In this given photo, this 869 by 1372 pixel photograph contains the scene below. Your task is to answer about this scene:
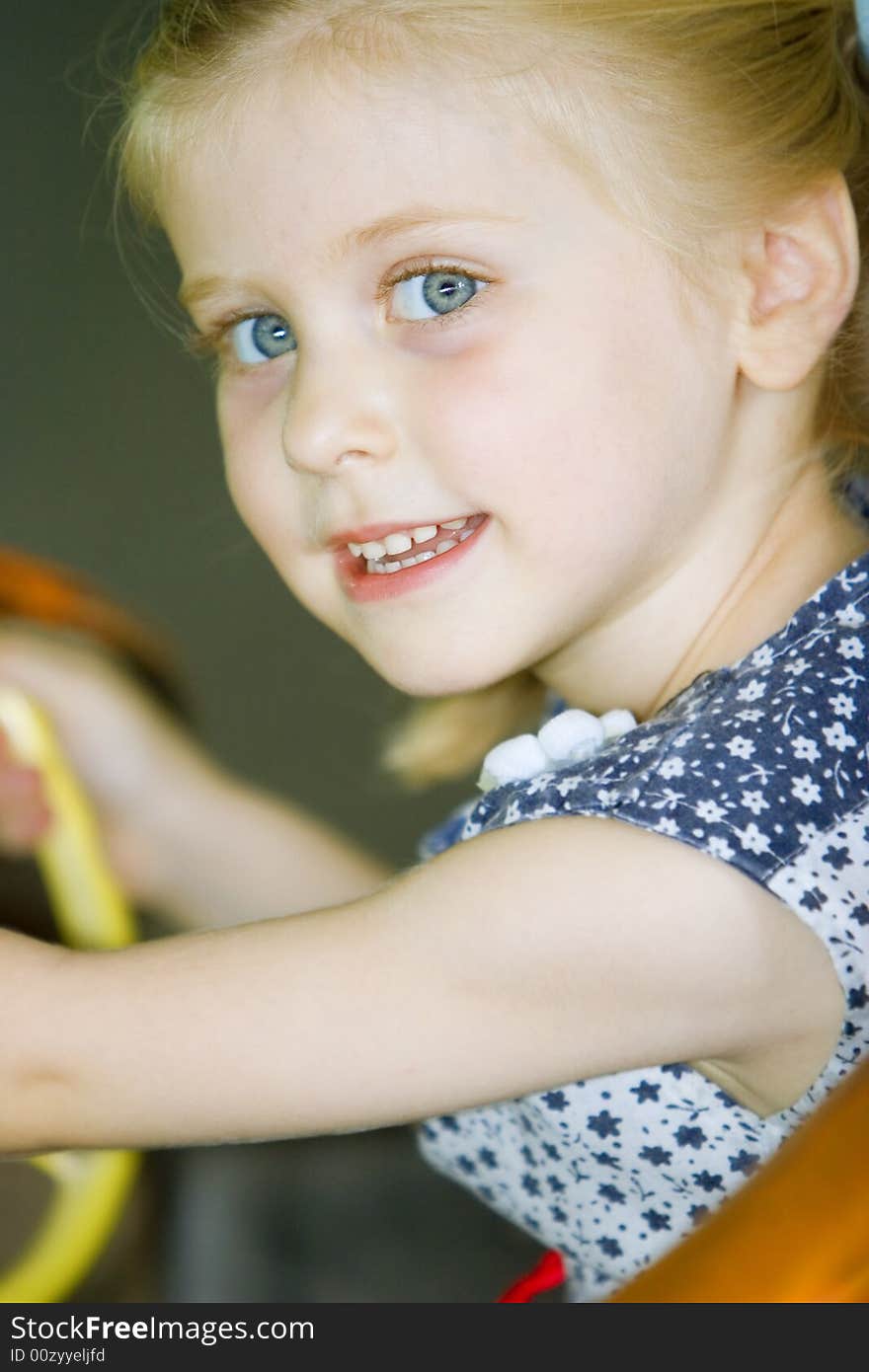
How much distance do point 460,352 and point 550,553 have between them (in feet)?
0.24

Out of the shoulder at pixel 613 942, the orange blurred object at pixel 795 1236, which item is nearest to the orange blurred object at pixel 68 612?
the shoulder at pixel 613 942

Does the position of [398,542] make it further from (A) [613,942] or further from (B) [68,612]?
(B) [68,612]

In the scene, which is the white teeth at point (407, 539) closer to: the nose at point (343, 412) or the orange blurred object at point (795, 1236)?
the nose at point (343, 412)

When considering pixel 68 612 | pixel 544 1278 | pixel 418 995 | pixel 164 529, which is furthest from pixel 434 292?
pixel 164 529

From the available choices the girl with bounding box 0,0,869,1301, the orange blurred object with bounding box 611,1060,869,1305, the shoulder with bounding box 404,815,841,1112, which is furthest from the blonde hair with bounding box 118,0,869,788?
the orange blurred object with bounding box 611,1060,869,1305

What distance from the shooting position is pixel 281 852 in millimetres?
828

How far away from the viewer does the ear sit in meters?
0.55

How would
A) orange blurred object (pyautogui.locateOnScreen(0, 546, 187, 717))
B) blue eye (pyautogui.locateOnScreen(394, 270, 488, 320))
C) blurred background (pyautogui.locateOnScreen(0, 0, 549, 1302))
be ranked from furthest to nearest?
blurred background (pyautogui.locateOnScreen(0, 0, 549, 1302)), orange blurred object (pyautogui.locateOnScreen(0, 546, 187, 717)), blue eye (pyautogui.locateOnScreen(394, 270, 488, 320))

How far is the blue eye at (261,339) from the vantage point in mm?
583

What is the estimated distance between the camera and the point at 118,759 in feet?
2.83

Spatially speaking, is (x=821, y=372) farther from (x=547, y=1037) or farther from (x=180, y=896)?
(x=180, y=896)

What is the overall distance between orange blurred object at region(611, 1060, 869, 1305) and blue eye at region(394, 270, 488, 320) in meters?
0.29

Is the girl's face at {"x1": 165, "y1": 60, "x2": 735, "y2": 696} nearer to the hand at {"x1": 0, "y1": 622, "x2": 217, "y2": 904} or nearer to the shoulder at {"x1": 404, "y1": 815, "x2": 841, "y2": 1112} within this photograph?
the shoulder at {"x1": 404, "y1": 815, "x2": 841, "y2": 1112}

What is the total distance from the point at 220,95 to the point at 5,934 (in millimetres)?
285
